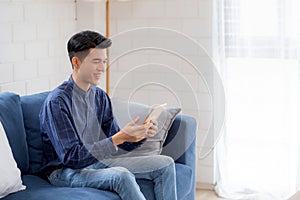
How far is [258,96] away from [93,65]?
4.93 ft

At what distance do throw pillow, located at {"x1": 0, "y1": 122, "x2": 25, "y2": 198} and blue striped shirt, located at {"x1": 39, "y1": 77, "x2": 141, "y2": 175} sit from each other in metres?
0.21

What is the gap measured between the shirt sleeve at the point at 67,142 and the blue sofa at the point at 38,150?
0.13m

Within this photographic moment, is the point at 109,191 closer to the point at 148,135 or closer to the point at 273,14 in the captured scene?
the point at 148,135

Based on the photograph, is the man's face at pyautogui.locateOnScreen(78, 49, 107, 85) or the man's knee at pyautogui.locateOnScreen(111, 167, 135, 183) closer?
the man's knee at pyautogui.locateOnScreen(111, 167, 135, 183)

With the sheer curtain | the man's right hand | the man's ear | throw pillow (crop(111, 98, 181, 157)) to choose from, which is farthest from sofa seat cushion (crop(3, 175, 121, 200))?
the sheer curtain

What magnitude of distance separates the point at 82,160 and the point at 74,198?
23cm

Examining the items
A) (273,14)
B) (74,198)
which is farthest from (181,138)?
(273,14)

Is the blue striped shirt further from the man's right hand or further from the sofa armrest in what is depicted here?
the sofa armrest

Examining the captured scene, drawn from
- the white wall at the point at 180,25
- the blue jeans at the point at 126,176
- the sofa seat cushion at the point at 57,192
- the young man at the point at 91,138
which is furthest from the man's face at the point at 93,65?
the white wall at the point at 180,25

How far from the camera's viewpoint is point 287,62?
150 inches

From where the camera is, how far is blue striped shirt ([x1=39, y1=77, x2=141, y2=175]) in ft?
8.93

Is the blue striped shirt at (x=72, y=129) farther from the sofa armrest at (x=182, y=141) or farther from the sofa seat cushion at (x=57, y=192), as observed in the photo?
the sofa armrest at (x=182, y=141)

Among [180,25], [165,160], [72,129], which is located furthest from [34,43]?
[165,160]

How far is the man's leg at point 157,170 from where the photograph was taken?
291 cm
